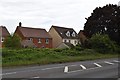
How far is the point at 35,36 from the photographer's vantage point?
83875 millimetres

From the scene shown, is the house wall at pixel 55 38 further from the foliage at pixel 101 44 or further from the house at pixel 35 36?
the foliage at pixel 101 44

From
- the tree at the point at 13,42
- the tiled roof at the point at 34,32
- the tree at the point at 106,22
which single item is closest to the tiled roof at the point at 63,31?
the tiled roof at the point at 34,32

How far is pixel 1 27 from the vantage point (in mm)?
82000

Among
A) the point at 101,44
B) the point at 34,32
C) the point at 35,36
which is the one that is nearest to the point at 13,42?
the point at 101,44

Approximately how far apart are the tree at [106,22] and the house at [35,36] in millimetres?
19486

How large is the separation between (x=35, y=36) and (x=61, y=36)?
9944mm

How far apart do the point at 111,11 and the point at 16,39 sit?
21.7 metres

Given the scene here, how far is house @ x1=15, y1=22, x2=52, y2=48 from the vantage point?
81.0m

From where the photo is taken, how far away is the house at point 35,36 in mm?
81000

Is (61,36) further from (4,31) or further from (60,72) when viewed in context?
(60,72)

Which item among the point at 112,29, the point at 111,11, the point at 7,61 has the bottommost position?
the point at 7,61

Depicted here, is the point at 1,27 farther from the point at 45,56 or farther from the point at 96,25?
the point at 45,56

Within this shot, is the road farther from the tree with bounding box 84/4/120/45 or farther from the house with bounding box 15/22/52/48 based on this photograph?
the house with bounding box 15/22/52/48

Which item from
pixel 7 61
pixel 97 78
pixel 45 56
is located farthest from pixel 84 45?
pixel 97 78
